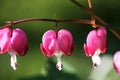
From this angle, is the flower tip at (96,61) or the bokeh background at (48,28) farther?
the bokeh background at (48,28)

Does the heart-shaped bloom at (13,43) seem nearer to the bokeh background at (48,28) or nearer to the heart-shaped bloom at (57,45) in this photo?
the heart-shaped bloom at (57,45)

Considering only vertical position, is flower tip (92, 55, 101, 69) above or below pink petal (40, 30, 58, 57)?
below

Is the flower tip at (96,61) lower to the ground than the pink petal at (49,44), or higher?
lower

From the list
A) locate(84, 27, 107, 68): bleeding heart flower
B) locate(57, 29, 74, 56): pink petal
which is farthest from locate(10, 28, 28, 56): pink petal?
locate(84, 27, 107, 68): bleeding heart flower

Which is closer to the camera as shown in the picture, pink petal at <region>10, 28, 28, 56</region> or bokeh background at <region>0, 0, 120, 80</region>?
pink petal at <region>10, 28, 28, 56</region>

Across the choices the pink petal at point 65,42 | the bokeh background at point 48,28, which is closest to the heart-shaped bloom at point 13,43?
the pink petal at point 65,42

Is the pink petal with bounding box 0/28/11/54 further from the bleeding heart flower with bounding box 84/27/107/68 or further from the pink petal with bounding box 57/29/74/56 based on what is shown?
the bleeding heart flower with bounding box 84/27/107/68

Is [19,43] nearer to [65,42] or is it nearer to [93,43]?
[65,42]

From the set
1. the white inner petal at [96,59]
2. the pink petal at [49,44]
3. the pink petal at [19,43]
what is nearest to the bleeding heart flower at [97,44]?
the white inner petal at [96,59]
